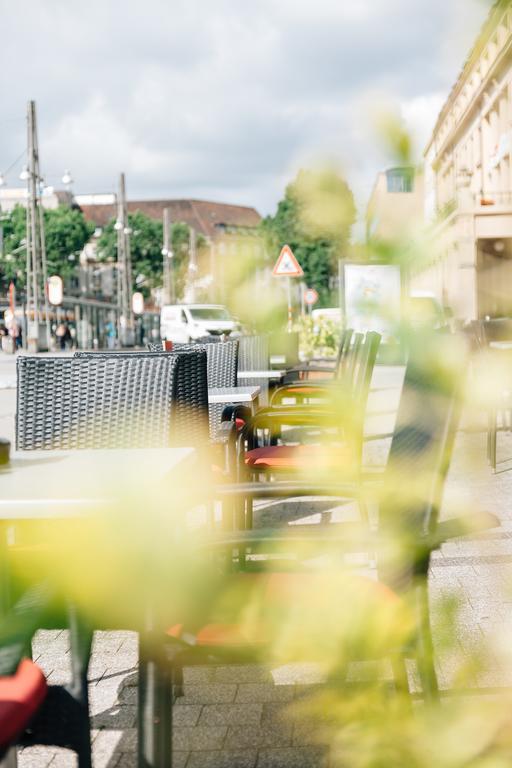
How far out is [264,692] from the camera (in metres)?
3.30

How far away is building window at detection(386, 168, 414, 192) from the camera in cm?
81

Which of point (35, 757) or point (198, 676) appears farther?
point (198, 676)

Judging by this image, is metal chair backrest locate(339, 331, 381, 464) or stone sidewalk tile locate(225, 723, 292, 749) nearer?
metal chair backrest locate(339, 331, 381, 464)

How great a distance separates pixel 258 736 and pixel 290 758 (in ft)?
0.69

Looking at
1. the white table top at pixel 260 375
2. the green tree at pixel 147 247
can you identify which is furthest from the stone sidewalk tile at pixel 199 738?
the green tree at pixel 147 247

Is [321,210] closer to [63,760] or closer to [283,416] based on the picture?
[63,760]

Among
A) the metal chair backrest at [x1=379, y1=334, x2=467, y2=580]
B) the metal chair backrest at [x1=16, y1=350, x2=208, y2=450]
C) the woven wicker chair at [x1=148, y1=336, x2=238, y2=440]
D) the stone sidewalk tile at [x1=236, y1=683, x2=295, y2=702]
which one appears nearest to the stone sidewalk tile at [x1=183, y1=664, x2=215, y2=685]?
the stone sidewalk tile at [x1=236, y1=683, x2=295, y2=702]

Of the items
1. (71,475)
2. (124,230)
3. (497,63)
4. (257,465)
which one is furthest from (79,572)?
(124,230)

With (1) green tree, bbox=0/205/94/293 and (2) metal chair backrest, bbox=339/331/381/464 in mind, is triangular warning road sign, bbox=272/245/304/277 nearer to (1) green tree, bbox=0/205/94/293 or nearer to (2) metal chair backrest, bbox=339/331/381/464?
(2) metal chair backrest, bbox=339/331/381/464

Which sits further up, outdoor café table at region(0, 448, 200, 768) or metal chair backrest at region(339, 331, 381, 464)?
metal chair backrest at region(339, 331, 381, 464)

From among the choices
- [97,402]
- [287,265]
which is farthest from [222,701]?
[287,265]

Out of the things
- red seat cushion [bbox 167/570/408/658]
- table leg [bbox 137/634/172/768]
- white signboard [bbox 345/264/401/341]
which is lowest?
table leg [bbox 137/634/172/768]

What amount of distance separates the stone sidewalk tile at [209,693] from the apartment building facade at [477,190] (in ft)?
8.53

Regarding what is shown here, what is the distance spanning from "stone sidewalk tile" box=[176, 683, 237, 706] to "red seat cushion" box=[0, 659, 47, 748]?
1.46m
